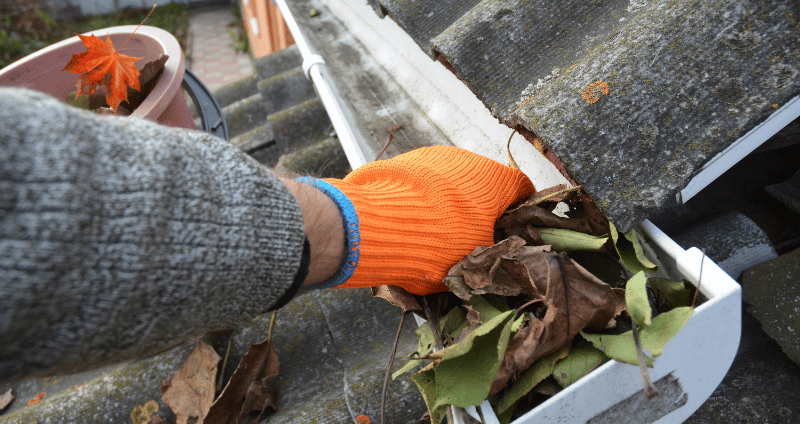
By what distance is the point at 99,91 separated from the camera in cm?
141

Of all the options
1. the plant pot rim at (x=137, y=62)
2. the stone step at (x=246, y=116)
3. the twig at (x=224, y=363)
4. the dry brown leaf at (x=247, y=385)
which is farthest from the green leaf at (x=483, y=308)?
the stone step at (x=246, y=116)

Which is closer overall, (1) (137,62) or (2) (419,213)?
(2) (419,213)

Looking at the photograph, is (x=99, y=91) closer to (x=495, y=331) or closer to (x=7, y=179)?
(x=7, y=179)

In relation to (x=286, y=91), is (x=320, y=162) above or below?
below

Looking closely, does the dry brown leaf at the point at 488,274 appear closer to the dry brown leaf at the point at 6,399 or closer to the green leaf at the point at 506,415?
the green leaf at the point at 506,415

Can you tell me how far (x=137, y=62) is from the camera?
1.57 m

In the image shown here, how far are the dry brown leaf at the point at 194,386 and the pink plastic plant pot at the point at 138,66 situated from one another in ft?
2.27

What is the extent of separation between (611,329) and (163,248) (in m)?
0.60

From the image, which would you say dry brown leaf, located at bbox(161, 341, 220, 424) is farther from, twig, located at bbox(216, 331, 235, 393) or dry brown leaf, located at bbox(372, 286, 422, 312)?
dry brown leaf, located at bbox(372, 286, 422, 312)

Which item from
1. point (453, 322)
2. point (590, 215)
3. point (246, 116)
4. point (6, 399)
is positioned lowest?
point (6, 399)

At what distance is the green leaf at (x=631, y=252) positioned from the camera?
2.29ft

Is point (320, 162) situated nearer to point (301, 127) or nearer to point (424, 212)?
point (301, 127)

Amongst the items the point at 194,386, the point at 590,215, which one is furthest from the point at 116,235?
the point at 194,386

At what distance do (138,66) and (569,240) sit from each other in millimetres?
1543
